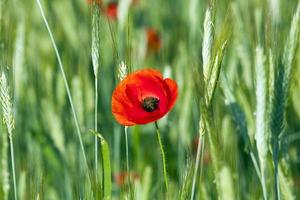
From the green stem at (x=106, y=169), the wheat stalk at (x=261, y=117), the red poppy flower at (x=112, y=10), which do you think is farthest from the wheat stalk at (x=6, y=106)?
the red poppy flower at (x=112, y=10)

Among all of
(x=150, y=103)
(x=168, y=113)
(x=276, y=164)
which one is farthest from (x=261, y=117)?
(x=168, y=113)

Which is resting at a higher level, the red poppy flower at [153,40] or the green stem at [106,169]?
the red poppy flower at [153,40]

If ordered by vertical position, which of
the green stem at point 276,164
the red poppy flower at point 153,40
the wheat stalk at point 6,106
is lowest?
the green stem at point 276,164

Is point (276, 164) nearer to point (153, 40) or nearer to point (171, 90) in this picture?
point (171, 90)

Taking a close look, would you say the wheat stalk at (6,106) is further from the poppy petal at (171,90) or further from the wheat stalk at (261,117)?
the wheat stalk at (261,117)

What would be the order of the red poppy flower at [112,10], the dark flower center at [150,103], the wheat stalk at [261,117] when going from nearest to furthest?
the wheat stalk at [261,117] → the dark flower center at [150,103] → the red poppy flower at [112,10]

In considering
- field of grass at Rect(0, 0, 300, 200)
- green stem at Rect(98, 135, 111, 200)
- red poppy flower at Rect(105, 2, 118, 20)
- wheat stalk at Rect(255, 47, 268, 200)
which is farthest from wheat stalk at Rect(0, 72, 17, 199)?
red poppy flower at Rect(105, 2, 118, 20)

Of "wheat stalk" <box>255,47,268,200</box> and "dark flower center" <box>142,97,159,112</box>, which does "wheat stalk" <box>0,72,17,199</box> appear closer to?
"dark flower center" <box>142,97,159,112</box>

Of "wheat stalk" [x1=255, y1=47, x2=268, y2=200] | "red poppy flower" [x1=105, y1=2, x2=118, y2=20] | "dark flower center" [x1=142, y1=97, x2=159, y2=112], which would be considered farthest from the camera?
"red poppy flower" [x1=105, y1=2, x2=118, y2=20]
